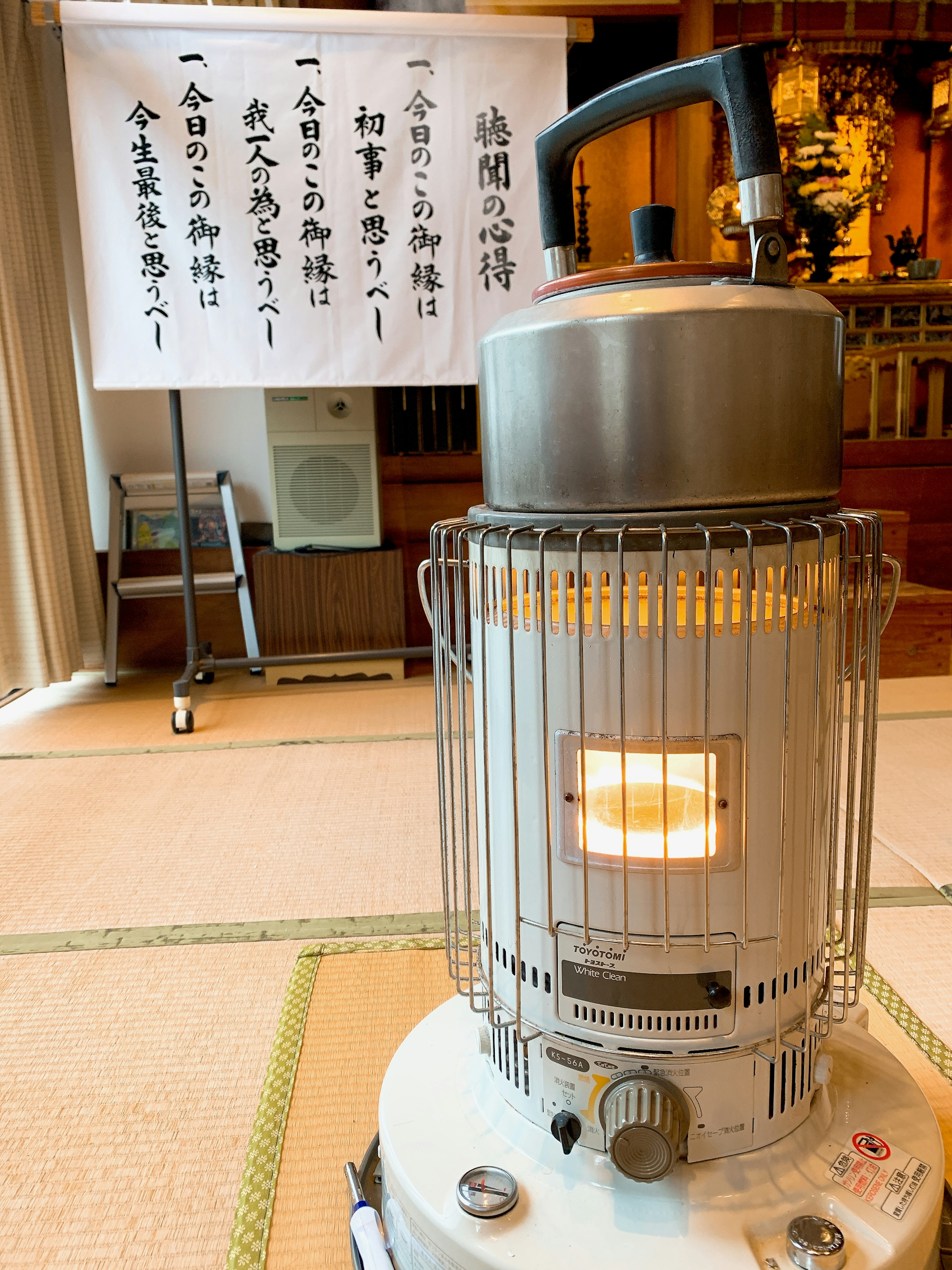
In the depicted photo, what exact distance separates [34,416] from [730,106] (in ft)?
7.97

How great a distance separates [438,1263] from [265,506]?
276 centimetres

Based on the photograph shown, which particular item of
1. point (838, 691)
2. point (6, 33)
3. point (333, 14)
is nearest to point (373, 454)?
point (333, 14)

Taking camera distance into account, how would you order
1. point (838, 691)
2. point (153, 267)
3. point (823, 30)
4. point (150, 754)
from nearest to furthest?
1. point (838, 691)
2. point (150, 754)
3. point (153, 267)
4. point (823, 30)

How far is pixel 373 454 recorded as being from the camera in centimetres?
285

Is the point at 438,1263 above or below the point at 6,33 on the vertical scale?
below

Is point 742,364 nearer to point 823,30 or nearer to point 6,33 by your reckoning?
point 6,33

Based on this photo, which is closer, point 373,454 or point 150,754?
point 150,754

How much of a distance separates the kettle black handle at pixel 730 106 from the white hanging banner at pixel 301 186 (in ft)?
5.81

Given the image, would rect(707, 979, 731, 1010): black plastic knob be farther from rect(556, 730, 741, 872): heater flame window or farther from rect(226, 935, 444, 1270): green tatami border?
rect(226, 935, 444, 1270): green tatami border

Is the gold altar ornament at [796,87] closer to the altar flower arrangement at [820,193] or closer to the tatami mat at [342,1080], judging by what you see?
the altar flower arrangement at [820,193]

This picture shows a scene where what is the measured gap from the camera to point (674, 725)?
0.63m

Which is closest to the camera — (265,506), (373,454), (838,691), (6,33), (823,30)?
(838,691)

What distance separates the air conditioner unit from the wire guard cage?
2187mm

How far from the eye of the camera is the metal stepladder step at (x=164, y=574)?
282 cm
